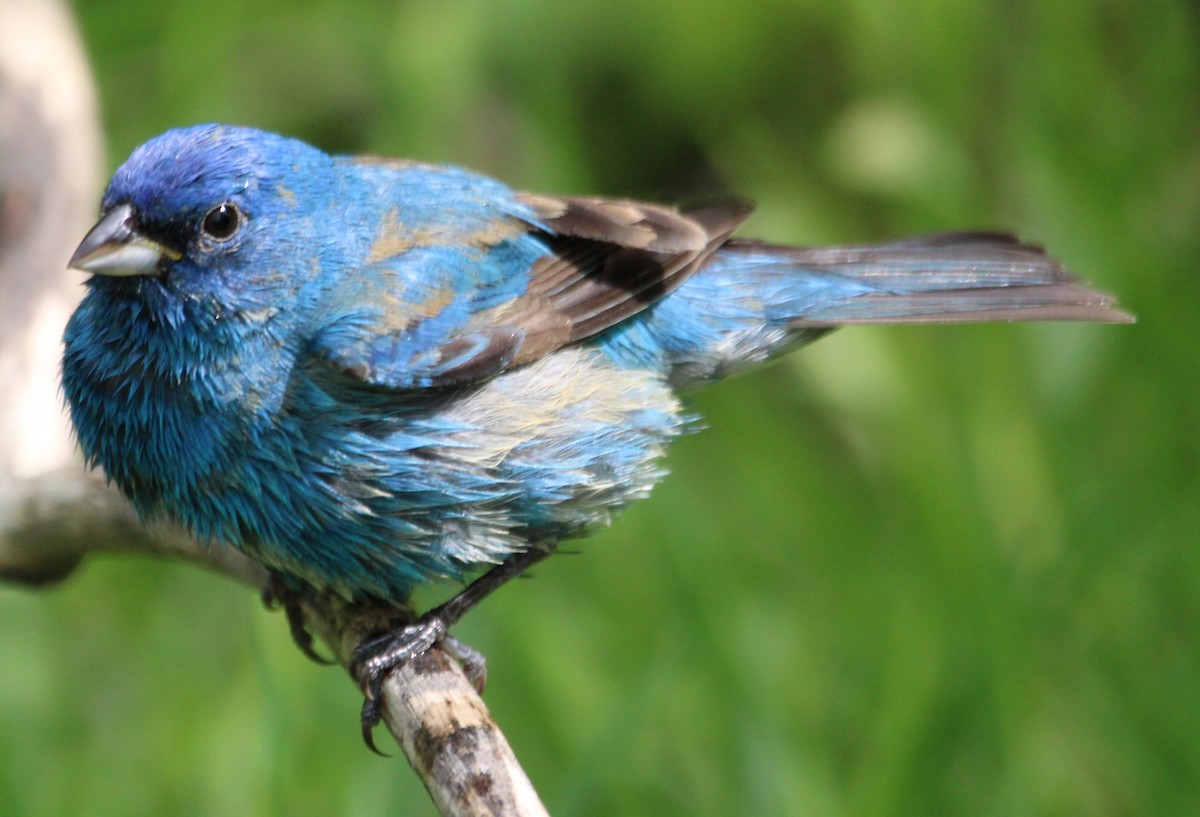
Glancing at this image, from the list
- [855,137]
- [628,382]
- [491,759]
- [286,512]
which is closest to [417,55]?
[855,137]

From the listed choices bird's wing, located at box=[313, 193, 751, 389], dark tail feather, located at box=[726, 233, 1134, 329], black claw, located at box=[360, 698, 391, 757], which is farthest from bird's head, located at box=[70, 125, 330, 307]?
dark tail feather, located at box=[726, 233, 1134, 329]

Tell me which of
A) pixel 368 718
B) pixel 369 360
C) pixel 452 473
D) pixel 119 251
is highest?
pixel 119 251

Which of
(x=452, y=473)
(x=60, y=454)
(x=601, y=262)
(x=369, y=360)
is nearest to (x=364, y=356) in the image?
(x=369, y=360)

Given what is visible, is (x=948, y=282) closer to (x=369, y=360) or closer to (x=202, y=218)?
(x=369, y=360)

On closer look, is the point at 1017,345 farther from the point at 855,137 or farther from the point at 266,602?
the point at 266,602

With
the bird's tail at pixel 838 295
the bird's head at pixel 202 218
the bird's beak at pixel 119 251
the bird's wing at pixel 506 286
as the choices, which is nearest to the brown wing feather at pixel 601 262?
the bird's wing at pixel 506 286

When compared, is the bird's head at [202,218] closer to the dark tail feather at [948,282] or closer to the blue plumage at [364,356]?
the blue plumage at [364,356]

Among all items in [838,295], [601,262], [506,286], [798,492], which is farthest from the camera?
[798,492]

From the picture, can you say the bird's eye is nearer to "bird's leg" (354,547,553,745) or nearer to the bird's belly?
the bird's belly
